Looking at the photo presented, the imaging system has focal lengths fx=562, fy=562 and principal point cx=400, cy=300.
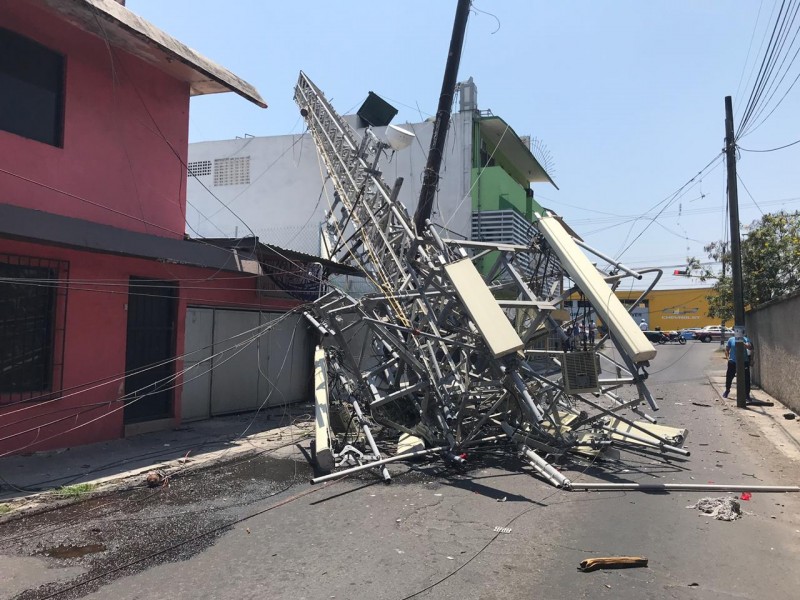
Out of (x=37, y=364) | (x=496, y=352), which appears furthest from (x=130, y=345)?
(x=496, y=352)

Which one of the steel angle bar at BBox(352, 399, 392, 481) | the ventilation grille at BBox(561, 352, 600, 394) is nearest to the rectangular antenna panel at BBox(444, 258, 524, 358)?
the ventilation grille at BBox(561, 352, 600, 394)

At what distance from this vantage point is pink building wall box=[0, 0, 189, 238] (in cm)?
823

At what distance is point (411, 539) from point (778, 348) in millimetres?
14067

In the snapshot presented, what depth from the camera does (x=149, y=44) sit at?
9461 millimetres

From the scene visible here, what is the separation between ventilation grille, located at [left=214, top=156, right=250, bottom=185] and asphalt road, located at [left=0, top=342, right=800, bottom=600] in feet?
59.4

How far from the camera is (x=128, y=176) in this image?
389 inches

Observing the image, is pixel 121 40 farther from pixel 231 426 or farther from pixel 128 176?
pixel 231 426

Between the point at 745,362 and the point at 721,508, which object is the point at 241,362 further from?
the point at 745,362

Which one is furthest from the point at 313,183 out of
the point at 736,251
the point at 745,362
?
the point at 745,362

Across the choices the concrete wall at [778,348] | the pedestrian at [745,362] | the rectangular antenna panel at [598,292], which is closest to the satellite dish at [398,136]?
the rectangular antenna panel at [598,292]

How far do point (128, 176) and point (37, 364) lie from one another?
11.6 feet

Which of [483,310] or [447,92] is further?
[447,92]

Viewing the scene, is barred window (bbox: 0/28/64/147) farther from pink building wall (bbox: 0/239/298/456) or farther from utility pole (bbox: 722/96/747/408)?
utility pole (bbox: 722/96/747/408)

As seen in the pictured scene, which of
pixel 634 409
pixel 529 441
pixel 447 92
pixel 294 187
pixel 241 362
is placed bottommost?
pixel 529 441
